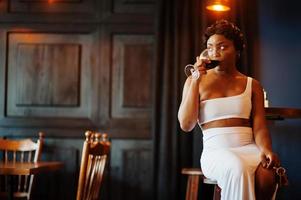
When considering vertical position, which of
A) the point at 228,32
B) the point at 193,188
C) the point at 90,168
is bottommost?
the point at 193,188

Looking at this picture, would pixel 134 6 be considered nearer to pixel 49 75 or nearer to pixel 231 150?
pixel 49 75

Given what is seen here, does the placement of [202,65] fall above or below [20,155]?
above

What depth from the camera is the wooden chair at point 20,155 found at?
3726mm

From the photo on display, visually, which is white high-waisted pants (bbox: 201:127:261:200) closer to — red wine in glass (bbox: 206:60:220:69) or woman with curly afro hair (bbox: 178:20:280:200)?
woman with curly afro hair (bbox: 178:20:280:200)

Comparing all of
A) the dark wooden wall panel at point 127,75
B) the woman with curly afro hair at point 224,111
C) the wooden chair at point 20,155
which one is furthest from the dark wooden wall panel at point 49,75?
the woman with curly afro hair at point 224,111

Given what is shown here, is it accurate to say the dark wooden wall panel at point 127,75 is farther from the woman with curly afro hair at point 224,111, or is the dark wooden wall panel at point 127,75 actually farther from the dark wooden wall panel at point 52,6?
the woman with curly afro hair at point 224,111

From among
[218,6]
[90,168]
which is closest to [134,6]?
[218,6]

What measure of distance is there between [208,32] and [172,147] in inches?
77.4

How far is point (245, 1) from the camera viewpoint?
13.6 ft

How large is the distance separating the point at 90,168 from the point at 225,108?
2.10 feet

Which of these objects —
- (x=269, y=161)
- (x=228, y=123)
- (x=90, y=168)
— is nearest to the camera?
(x=269, y=161)

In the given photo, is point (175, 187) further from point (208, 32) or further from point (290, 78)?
point (208, 32)

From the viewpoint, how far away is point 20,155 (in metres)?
4.22

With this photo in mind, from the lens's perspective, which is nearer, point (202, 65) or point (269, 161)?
point (269, 161)
